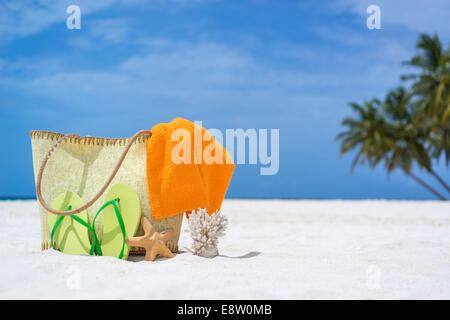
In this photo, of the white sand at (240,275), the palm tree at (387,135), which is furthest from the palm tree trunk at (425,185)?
the white sand at (240,275)

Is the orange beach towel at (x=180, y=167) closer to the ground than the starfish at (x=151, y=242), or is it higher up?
higher up

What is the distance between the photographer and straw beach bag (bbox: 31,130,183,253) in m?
3.04

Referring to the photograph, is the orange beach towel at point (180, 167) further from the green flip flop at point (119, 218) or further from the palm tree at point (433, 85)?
the palm tree at point (433, 85)

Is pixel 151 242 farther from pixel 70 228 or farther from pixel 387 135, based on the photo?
pixel 387 135

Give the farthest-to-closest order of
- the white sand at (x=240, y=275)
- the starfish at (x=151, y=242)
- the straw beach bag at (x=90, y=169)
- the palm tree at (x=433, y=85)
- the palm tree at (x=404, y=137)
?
the palm tree at (x=404, y=137)
the palm tree at (x=433, y=85)
the straw beach bag at (x=90, y=169)
the starfish at (x=151, y=242)
the white sand at (x=240, y=275)

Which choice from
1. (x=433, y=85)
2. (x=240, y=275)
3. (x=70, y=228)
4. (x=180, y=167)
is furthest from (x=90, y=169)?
(x=433, y=85)

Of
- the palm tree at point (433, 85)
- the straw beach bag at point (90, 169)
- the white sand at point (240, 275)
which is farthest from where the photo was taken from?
the palm tree at point (433, 85)

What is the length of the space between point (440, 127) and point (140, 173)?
2433 centimetres

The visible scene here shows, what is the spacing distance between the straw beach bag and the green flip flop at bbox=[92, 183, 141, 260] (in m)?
0.07

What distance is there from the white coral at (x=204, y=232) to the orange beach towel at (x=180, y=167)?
0.10m

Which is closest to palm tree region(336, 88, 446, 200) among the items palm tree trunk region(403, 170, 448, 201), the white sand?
palm tree trunk region(403, 170, 448, 201)

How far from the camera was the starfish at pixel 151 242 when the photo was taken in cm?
293
